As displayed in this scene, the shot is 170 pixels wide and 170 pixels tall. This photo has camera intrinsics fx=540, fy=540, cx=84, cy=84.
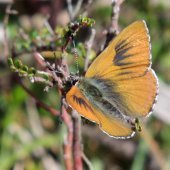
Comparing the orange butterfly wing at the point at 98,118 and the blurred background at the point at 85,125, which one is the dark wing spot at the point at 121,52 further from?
the blurred background at the point at 85,125

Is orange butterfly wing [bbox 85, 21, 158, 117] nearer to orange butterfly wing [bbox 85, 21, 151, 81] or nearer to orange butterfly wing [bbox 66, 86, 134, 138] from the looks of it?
orange butterfly wing [bbox 85, 21, 151, 81]

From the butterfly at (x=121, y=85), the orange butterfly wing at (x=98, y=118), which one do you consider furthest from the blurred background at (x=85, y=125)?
the orange butterfly wing at (x=98, y=118)

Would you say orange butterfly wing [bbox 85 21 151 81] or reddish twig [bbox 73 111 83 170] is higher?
orange butterfly wing [bbox 85 21 151 81]

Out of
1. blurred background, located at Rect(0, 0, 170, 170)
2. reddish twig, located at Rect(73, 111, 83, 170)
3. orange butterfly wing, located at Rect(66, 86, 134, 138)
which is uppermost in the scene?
orange butterfly wing, located at Rect(66, 86, 134, 138)

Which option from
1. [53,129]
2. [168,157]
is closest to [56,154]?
[53,129]

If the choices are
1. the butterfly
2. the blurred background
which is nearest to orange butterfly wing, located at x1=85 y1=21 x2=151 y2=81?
the butterfly

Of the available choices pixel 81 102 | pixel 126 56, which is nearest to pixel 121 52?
pixel 126 56

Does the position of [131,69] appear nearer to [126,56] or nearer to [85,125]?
[126,56]
